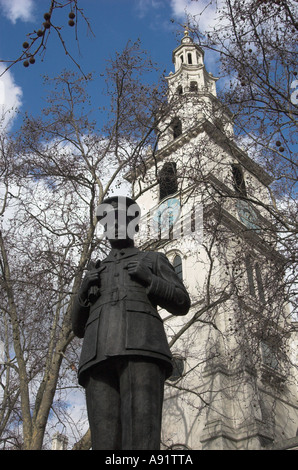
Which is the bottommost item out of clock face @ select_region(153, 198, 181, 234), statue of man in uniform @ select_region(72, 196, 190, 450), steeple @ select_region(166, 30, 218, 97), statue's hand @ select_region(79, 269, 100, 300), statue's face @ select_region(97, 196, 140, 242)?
statue of man in uniform @ select_region(72, 196, 190, 450)

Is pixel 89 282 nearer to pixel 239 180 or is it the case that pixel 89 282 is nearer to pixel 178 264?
pixel 239 180

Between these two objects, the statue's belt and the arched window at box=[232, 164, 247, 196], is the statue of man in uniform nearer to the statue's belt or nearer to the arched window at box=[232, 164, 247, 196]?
the statue's belt

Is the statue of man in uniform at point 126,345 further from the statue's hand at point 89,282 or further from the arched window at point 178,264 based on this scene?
the arched window at point 178,264

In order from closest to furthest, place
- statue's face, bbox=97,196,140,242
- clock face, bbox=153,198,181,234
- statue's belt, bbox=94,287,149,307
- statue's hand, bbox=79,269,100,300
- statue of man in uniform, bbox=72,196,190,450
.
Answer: statue of man in uniform, bbox=72,196,190,450 → statue's belt, bbox=94,287,149,307 → statue's hand, bbox=79,269,100,300 → statue's face, bbox=97,196,140,242 → clock face, bbox=153,198,181,234

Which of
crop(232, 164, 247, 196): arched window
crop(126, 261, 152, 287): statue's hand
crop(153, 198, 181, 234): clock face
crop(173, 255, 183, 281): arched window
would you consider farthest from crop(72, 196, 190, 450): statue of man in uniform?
crop(173, 255, 183, 281): arched window

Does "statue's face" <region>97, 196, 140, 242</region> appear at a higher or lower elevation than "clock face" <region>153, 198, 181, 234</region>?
lower

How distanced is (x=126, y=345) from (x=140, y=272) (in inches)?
25.0

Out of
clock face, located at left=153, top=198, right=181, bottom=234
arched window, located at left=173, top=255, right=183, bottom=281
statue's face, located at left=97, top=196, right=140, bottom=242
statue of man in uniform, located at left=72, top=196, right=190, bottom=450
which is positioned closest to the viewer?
statue of man in uniform, located at left=72, top=196, right=190, bottom=450

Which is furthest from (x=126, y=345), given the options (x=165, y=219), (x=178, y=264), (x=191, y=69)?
(x=191, y=69)

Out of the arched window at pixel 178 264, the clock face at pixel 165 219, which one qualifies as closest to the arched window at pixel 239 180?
the clock face at pixel 165 219

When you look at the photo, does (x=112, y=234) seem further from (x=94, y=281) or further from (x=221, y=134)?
(x=221, y=134)

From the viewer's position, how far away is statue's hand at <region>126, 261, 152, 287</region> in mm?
4070
